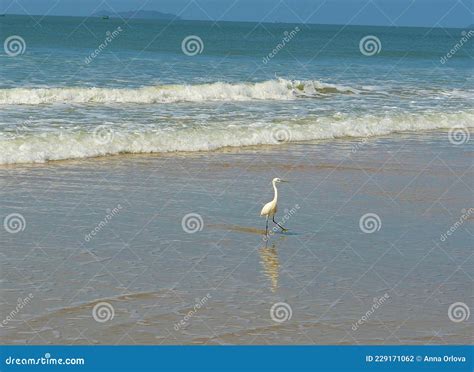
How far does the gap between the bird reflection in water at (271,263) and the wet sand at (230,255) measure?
3cm

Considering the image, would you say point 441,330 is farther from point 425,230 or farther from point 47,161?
point 47,161

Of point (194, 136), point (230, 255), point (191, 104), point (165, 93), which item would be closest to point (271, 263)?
point (230, 255)

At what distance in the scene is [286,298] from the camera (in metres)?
7.70

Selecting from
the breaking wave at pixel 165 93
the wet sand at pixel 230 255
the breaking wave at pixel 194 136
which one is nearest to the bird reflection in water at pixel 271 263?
the wet sand at pixel 230 255

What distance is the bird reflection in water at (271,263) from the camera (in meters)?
8.27

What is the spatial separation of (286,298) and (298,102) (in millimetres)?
19436

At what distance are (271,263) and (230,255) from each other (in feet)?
1.60

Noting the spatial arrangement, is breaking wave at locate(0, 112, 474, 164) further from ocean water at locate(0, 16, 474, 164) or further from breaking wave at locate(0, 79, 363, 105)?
breaking wave at locate(0, 79, 363, 105)

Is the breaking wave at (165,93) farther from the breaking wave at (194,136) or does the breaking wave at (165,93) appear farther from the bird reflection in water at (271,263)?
the bird reflection in water at (271,263)

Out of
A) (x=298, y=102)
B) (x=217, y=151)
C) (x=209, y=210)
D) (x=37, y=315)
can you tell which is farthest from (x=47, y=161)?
(x=298, y=102)

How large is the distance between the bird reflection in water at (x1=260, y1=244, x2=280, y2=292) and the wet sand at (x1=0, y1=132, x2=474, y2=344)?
0.03 meters

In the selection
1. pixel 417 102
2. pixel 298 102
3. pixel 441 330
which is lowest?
pixel 441 330

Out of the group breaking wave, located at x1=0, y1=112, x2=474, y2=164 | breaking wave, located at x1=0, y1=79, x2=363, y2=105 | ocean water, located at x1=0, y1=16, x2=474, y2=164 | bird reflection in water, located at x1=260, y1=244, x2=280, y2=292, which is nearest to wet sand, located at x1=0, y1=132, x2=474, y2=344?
bird reflection in water, located at x1=260, y1=244, x2=280, y2=292
